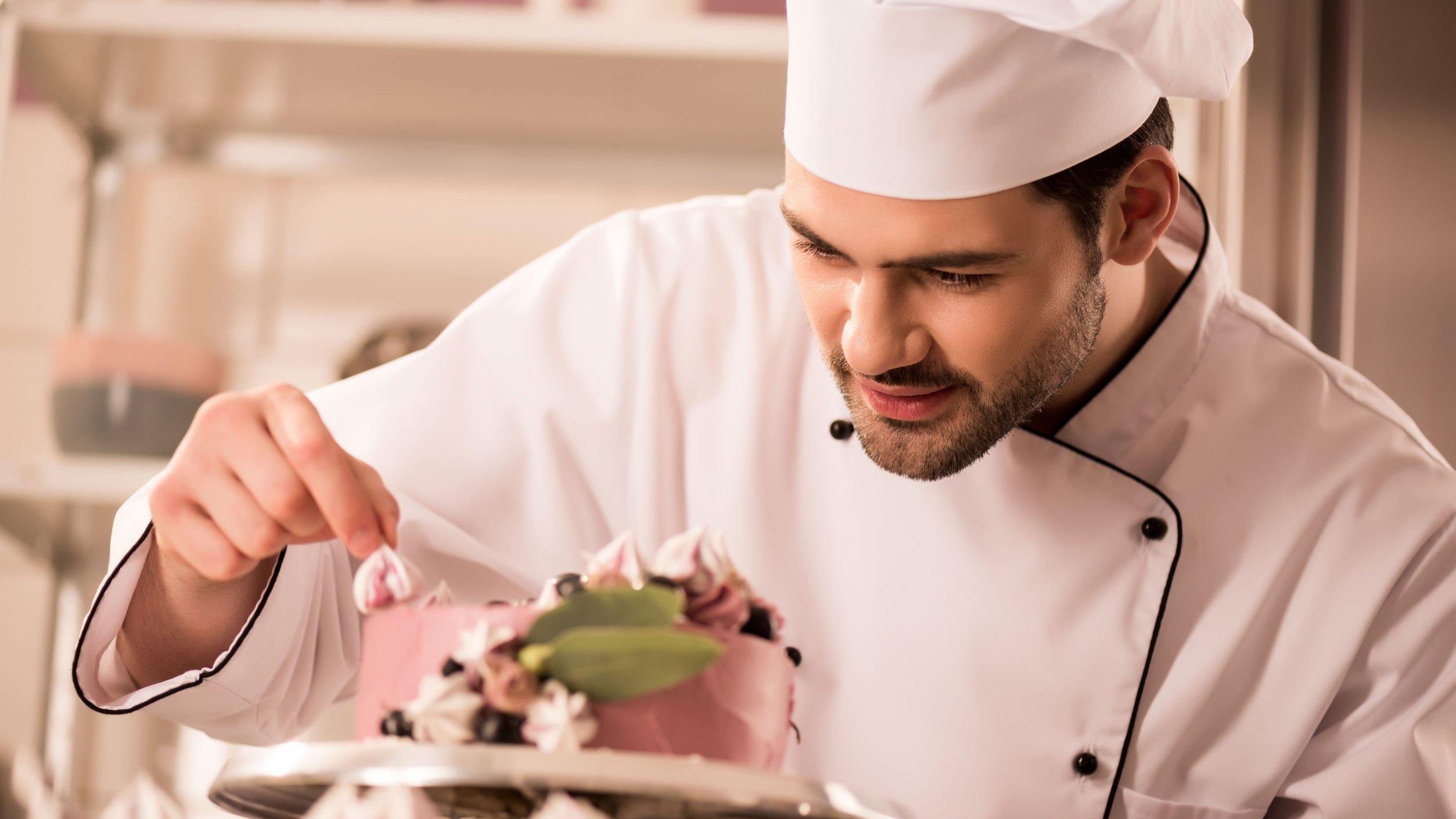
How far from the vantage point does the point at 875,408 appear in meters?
0.99

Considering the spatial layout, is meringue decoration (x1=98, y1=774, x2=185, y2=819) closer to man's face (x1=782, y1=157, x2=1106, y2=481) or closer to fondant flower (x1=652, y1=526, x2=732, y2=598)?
fondant flower (x1=652, y1=526, x2=732, y2=598)

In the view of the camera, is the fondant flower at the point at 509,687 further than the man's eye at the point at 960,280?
No

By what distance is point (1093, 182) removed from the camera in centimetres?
100

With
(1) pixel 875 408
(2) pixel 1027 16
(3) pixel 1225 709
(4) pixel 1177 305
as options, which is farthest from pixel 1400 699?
(2) pixel 1027 16

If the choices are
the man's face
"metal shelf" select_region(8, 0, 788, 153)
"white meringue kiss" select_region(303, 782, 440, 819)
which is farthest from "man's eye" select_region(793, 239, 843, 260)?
"metal shelf" select_region(8, 0, 788, 153)

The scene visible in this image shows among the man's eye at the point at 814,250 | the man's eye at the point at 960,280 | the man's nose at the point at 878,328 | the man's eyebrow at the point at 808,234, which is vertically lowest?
the man's nose at the point at 878,328

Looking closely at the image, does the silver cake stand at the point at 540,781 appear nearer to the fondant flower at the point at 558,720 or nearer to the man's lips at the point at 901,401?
the fondant flower at the point at 558,720

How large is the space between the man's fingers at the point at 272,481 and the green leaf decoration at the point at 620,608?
24 cm

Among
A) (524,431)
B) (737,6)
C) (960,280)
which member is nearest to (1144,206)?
(960,280)

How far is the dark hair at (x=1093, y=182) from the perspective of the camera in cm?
97

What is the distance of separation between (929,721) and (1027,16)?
52 centimetres

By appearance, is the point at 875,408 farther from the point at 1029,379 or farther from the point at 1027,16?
the point at 1027,16

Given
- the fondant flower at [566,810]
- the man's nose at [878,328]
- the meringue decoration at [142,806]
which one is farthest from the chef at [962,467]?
the fondant flower at [566,810]

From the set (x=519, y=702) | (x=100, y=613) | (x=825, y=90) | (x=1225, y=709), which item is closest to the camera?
(x=519, y=702)
